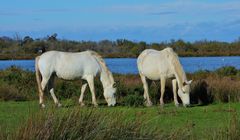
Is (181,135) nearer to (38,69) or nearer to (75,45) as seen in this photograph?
(38,69)

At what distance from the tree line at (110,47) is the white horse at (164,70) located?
53.3m

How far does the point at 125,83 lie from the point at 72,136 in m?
18.4

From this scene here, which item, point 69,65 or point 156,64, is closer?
point 69,65

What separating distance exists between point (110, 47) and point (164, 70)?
2833 inches

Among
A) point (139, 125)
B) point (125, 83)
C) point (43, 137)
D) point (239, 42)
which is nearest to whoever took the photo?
point (43, 137)

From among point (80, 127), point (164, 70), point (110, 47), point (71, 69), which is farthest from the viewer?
point (110, 47)

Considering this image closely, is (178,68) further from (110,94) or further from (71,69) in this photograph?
(71,69)

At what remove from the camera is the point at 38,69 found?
20.8 m

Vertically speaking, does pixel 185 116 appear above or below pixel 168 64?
below

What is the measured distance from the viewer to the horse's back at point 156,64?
21250mm

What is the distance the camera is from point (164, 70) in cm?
2127

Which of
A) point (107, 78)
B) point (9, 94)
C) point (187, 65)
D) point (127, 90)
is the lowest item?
→ point (187, 65)

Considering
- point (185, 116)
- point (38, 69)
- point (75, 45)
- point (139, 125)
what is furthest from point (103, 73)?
point (75, 45)

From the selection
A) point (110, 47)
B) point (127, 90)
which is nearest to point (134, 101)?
point (127, 90)
